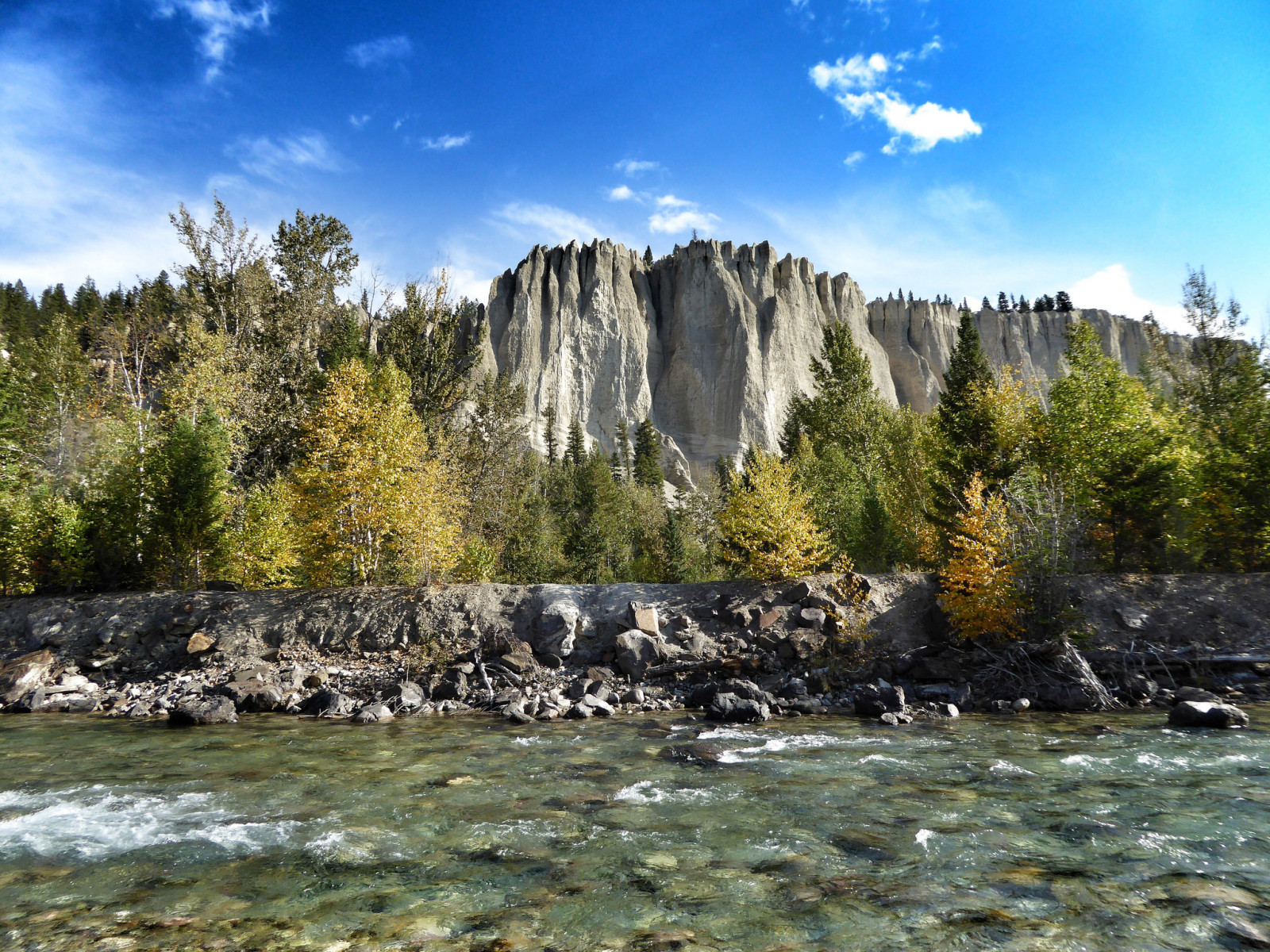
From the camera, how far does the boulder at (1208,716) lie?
→ 11.3 metres

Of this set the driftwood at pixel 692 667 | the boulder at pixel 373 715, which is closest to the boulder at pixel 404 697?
the boulder at pixel 373 715

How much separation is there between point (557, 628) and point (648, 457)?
44.0 meters

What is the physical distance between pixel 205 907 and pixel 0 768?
7.26 m

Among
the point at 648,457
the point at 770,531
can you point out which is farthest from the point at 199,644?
the point at 648,457

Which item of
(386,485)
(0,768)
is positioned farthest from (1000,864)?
(386,485)

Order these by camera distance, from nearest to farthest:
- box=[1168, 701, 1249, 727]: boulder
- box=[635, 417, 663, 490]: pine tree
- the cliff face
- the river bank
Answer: box=[1168, 701, 1249, 727]: boulder, the river bank, box=[635, 417, 663, 490]: pine tree, the cliff face

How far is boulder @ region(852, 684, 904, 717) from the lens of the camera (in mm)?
13211

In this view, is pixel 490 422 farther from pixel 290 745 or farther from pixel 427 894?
pixel 427 894

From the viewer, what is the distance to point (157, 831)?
7.02 meters

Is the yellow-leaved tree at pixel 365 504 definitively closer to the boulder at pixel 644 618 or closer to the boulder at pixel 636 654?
the boulder at pixel 644 618

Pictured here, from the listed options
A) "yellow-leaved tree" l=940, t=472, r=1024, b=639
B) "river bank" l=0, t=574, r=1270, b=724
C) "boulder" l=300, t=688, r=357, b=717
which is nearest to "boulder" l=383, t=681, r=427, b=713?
"river bank" l=0, t=574, r=1270, b=724

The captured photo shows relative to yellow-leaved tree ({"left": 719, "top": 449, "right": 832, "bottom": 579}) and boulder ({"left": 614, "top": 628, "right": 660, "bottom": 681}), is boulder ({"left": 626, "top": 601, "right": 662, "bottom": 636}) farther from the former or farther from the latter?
yellow-leaved tree ({"left": 719, "top": 449, "right": 832, "bottom": 579})

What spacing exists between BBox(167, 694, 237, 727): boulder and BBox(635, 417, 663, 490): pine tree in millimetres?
40521

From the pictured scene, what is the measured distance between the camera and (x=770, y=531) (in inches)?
729
